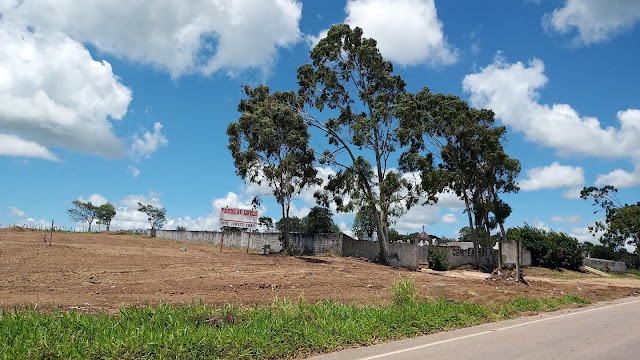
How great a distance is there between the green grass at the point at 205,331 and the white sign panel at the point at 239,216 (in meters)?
29.6

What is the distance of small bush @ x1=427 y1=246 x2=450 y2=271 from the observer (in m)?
39.3

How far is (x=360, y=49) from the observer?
36469 mm

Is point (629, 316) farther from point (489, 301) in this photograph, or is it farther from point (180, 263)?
point (180, 263)

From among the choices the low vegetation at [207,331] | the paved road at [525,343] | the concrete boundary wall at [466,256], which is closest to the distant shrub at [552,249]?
the concrete boundary wall at [466,256]

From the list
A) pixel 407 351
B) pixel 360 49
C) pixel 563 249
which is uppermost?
pixel 360 49

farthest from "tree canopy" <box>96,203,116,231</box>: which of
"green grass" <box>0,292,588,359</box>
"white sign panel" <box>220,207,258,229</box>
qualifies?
"green grass" <box>0,292,588,359</box>

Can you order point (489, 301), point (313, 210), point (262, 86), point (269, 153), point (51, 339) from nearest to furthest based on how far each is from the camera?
point (51, 339)
point (489, 301)
point (269, 153)
point (262, 86)
point (313, 210)

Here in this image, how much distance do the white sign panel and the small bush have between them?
14.7 m

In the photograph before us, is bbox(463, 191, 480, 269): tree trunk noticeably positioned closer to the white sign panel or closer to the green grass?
the white sign panel

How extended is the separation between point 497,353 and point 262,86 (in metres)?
32.7

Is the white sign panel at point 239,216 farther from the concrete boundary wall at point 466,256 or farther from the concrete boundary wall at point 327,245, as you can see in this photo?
the concrete boundary wall at point 466,256

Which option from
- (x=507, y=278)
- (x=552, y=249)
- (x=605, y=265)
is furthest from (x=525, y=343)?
(x=605, y=265)

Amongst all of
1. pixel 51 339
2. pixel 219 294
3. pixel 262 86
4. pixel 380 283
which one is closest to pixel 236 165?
pixel 262 86

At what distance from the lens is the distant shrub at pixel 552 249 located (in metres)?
49.6
